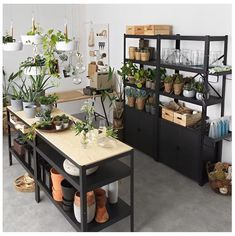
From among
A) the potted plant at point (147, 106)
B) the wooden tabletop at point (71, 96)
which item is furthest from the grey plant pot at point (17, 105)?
the potted plant at point (147, 106)

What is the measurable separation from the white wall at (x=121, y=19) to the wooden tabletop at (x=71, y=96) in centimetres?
28

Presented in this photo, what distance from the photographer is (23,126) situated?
3570 mm

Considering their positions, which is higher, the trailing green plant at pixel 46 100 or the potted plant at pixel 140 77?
the potted plant at pixel 140 77

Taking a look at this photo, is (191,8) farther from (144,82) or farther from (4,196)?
(4,196)

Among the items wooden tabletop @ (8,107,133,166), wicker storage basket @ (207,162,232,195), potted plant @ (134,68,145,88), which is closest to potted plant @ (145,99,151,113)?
potted plant @ (134,68,145,88)

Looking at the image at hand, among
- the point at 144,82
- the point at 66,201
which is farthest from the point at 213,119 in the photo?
the point at 66,201

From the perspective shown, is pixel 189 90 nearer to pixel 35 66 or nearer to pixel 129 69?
pixel 129 69

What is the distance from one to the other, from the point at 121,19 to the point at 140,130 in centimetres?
197

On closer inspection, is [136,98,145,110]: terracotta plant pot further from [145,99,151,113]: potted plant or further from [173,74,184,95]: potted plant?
[173,74,184,95]: potted plant

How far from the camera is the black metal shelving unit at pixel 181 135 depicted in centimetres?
367

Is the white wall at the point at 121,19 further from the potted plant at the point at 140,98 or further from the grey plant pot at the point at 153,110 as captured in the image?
the potted plant at the point at 140,98

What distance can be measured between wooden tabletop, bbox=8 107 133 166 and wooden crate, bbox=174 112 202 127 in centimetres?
132

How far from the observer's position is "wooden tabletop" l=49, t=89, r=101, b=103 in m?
5.52

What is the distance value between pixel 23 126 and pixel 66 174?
108 cm
